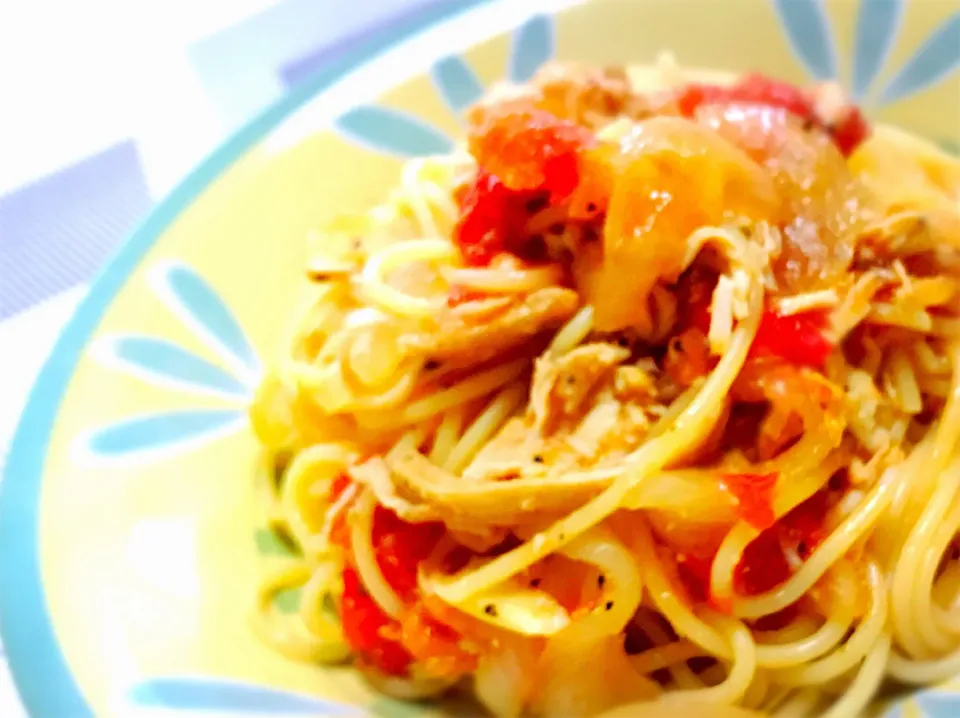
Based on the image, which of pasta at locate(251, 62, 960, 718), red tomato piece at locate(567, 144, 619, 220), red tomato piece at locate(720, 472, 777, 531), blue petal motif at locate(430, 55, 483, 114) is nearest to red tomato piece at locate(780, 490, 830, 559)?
pasta at locate(251, 62, 960, 718)

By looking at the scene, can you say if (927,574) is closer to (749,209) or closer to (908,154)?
(749,209)

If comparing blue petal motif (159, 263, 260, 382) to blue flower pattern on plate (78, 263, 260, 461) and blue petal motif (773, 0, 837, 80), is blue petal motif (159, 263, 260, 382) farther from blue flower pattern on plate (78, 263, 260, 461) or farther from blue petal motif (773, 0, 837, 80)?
blue petal motif (773, 0, 837, 80)

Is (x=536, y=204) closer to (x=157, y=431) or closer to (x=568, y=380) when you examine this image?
(x=568, y=380)

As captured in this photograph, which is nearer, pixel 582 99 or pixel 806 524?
pixel 806 524

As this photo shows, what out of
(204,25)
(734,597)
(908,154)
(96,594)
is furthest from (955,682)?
(204,25)

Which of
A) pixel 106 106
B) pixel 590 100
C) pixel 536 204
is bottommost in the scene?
pixel 536 204

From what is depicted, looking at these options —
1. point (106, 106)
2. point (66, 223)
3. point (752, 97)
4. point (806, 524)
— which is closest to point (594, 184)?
point (752, 97)

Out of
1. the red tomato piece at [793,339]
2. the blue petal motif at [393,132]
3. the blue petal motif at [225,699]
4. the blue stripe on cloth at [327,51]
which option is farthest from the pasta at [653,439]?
the blue stripe on cloth at [327,51]
